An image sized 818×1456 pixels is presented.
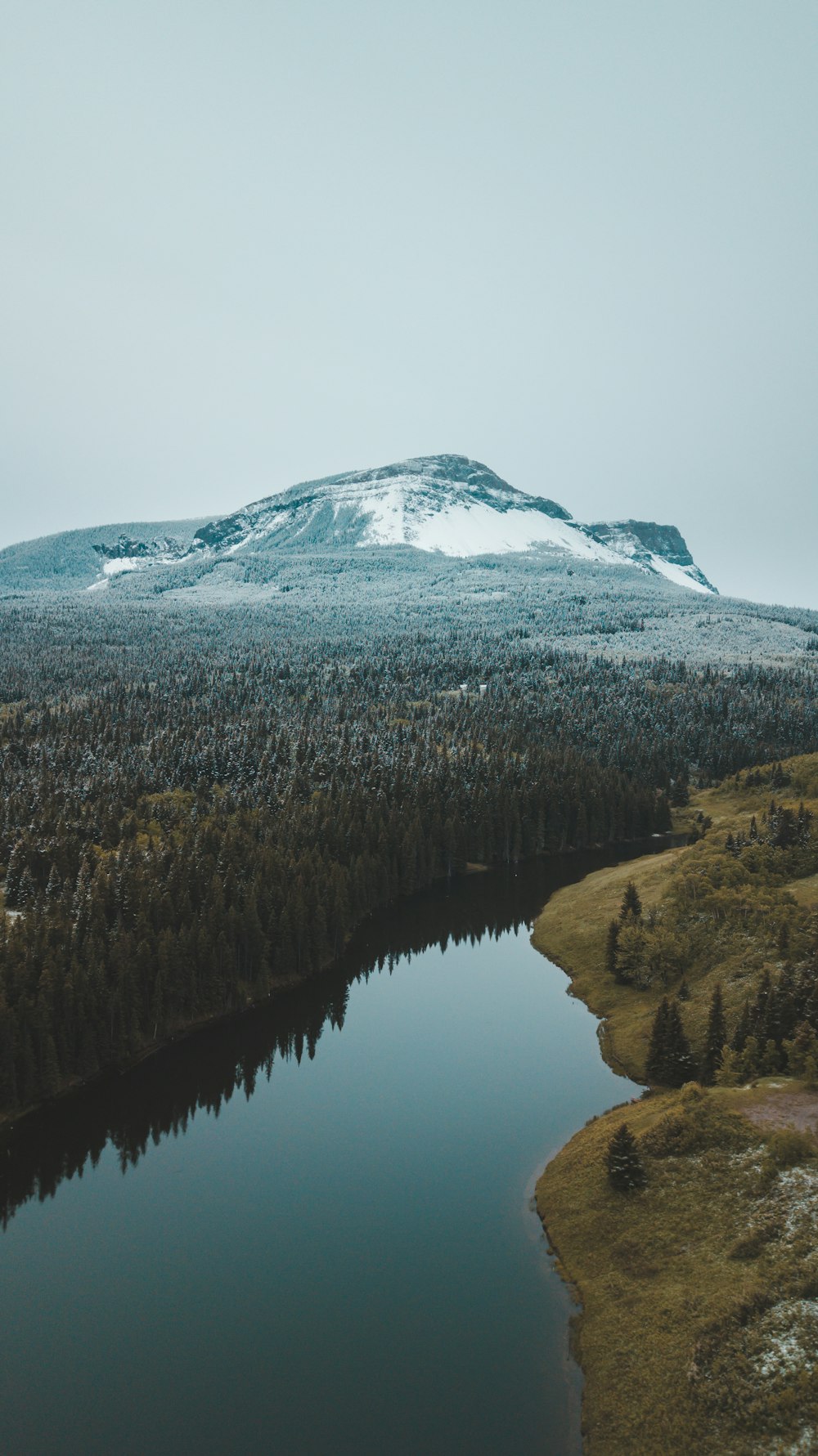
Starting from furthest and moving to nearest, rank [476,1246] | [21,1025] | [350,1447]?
[21,1025] → [476,1246] → [350,1447]

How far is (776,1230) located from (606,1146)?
15.1m

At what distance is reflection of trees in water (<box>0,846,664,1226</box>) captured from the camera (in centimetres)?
6494

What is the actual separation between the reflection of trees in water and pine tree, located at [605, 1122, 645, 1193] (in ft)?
116

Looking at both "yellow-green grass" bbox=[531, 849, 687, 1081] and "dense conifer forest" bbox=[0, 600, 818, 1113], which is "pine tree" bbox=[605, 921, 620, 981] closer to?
"yellow-green grass" bbox=[531, 849, 687, 1081]

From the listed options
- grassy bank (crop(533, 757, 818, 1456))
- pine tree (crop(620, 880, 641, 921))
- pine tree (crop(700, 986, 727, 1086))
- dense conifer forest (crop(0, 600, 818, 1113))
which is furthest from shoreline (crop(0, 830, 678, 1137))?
pine tree (crop(700, 986, 727, 1086))

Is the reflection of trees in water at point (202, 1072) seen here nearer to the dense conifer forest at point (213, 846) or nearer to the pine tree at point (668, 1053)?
the dense conifer forest at point (213, 846)

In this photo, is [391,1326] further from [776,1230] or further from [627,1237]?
[776,1230]

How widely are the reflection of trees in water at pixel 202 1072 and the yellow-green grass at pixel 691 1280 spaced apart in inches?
1284

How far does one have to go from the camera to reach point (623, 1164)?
55281 mm

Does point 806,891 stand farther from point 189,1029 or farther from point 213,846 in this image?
point 213,846

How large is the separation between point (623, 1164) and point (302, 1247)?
2210 cm

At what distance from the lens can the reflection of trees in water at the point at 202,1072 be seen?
2557 inches

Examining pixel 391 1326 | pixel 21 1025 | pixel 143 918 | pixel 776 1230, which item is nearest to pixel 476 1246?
pixel 391 1326

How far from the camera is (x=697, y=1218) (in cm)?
5031
